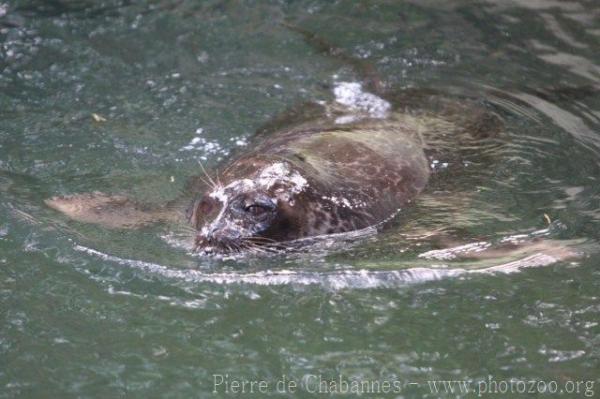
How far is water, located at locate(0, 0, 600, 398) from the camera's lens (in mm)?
4160

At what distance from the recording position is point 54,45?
8297 millimetres

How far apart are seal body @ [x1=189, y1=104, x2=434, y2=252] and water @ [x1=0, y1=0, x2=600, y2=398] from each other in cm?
17

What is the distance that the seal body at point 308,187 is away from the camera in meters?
5.16

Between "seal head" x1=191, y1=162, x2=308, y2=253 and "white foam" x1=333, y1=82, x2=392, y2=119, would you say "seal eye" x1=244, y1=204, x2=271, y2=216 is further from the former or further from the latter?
"white foam" x1=333, y1=82, x2=392, y2=119

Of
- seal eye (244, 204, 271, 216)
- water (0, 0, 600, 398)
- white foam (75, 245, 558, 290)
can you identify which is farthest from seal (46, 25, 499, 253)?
white foam (75, 245, 558, 290)

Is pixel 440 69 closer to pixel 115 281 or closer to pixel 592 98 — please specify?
pixel 592 98

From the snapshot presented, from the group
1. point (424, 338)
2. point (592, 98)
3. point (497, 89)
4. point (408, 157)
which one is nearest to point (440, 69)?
point (497, 89)

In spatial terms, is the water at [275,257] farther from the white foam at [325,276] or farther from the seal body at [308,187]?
the seal body at [308,187]

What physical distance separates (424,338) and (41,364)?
1.87 meters

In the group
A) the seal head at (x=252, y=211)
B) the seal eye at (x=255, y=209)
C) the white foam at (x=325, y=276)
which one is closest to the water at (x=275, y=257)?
the white foam at (x=325, y=276)

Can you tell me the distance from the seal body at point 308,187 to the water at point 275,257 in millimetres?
166

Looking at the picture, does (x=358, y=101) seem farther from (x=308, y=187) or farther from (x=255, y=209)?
(x=255, y=209)

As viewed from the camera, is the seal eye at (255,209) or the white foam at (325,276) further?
the seal eye at (255,209)

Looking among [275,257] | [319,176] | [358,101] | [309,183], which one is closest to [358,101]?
[358,101]
